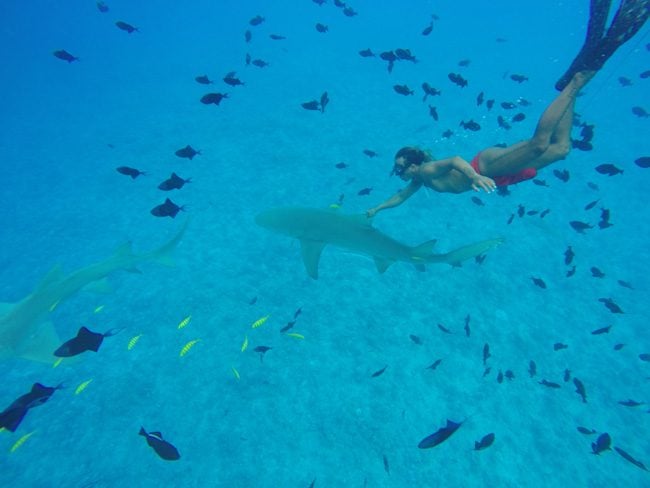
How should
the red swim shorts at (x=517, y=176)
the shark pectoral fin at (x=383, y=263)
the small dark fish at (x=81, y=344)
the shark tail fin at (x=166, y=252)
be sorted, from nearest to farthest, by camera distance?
1. the small dark fish at (x=81, y=344)
2. the red swim shorts at (x=517, y=176)
3. the shark pectoral fin at (x=383, y=263)
4. the shark tail fin at (x=166, y=252)

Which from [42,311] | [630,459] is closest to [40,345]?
[42,311]

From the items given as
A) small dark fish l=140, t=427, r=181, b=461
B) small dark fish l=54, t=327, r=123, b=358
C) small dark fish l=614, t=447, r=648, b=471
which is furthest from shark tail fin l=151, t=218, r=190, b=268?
small dark fish l=614, t=447, r=648, b=471

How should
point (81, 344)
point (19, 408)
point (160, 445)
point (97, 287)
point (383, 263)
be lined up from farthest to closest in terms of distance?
point (97, 287)
point (383, 263)
point (81, 344)
point (160, 445)
point (19, 408)

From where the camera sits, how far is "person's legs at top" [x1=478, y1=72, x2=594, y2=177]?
653 cm

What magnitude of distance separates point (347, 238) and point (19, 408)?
5.94 metres

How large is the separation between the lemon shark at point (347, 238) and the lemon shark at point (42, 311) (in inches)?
163

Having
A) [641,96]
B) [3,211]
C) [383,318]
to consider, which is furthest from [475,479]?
[641,96]

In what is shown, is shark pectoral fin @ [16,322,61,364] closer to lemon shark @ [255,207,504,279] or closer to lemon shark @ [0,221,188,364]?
lemon shark @ [0,221,188,364]

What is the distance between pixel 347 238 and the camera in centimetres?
790

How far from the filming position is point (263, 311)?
11070mm

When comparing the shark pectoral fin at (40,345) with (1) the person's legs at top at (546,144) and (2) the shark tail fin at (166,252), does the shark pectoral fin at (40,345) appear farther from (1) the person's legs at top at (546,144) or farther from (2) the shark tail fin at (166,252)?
(1) the person's legs at top at (546,144)

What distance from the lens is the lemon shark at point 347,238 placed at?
293 inches

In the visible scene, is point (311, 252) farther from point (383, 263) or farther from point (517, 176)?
point (517, 176)

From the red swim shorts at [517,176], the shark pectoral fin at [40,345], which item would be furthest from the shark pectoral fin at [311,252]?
the shark pectoral fin at [40,345]
